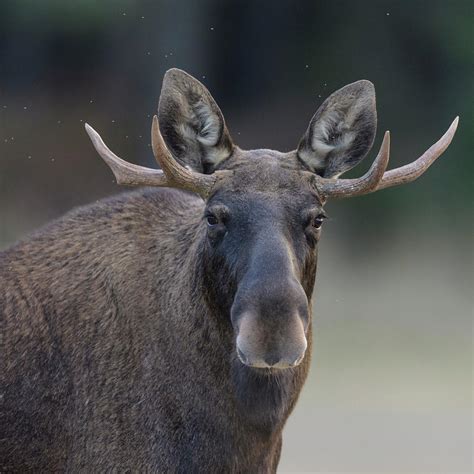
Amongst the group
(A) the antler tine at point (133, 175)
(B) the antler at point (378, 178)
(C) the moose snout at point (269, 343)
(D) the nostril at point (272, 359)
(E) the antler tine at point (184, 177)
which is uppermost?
(B) the antler at point (378, 178)

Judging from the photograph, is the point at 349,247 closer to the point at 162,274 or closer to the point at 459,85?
the point at 459,85

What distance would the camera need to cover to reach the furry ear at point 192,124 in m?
7.62

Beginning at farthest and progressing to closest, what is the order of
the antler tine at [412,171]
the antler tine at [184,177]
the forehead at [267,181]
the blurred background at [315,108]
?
the blurred background at [315,108] → the antler tine at [412,171] → the antler tine at [184,177] → the forehead at [267,181]

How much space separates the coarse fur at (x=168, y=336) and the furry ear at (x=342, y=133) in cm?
4

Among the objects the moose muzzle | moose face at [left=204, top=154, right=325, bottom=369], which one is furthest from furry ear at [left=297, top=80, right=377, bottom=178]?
the moose muzzle

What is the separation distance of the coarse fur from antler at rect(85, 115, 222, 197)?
107mm

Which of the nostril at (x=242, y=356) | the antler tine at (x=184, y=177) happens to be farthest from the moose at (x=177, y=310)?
the nostril at (x=242, y=356)

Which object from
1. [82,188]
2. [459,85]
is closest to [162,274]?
[82,188]

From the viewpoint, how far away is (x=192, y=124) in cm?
771

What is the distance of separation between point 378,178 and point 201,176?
2.98 ft

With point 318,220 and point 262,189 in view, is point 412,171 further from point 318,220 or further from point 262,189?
point 262,189

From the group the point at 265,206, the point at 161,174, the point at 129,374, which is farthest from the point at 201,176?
the point at 129,374

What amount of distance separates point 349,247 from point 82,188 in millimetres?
4401

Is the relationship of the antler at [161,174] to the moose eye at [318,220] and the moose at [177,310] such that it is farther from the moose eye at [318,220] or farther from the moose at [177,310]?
the moose eye at [318,220]
